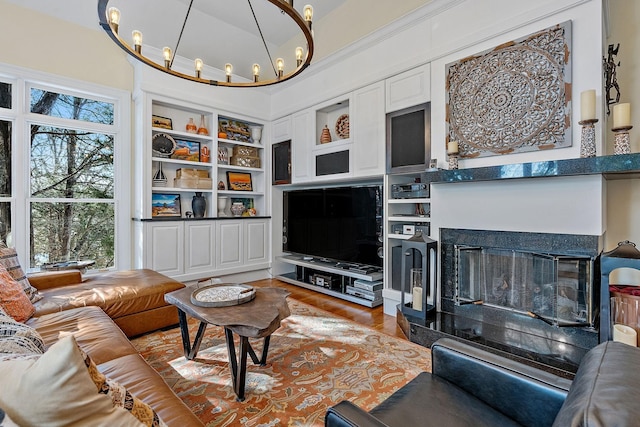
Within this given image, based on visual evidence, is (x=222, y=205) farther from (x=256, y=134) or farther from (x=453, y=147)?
(x=453, y=147)

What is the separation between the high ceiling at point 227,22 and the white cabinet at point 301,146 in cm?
101

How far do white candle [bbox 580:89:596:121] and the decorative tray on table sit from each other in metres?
2.49

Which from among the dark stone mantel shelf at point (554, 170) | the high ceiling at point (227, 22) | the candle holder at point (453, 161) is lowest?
the dark stone mantel shelf at point (554, 170)

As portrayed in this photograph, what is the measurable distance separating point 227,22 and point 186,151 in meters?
1.94

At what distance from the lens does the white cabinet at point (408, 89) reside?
2.90 m

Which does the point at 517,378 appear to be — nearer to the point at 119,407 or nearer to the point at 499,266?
the point at 119,407

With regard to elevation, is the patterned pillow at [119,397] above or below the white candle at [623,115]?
below

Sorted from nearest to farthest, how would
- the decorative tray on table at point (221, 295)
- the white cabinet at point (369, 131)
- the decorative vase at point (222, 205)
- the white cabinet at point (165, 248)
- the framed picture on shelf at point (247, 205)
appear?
the decorative tray on table at point (221, 295), the white cabinet at point (369, 131), the white cabinet at point (165, 248), the decorative vase at point (222, 205), the framed picture on shelf at point (247, 205)

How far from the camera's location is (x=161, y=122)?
392cm

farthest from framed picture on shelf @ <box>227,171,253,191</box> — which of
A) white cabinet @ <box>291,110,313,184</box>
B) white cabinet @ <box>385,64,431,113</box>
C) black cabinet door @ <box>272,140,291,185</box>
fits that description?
white cabinet @ <box>385,64,431,113</box>

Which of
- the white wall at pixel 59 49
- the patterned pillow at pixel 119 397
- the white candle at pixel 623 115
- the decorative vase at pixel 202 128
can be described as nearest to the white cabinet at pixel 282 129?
the decorative vase at pixel 202 128

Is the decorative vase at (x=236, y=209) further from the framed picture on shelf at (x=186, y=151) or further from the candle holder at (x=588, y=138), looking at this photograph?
the candle holder at (x=588, y=138)

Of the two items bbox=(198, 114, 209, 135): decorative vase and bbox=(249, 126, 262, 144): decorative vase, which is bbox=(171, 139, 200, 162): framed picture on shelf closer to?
bbox=(198, 114, 209, 135): decorative vase

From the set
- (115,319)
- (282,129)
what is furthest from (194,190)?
(115,319)
